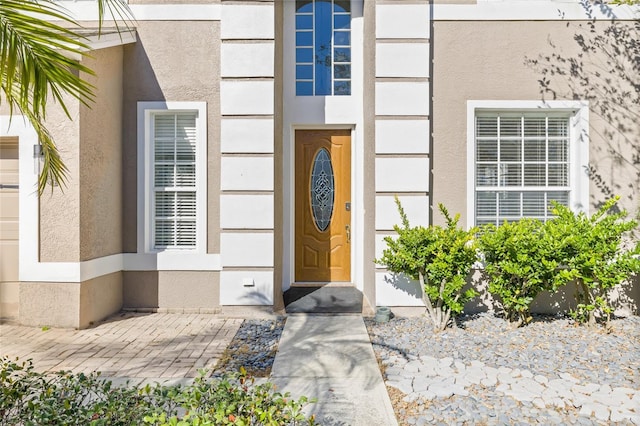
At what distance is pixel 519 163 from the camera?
619 cm

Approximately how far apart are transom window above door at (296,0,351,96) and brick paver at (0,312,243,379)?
4078 mm

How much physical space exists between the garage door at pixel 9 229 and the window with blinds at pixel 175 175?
71.6 inches

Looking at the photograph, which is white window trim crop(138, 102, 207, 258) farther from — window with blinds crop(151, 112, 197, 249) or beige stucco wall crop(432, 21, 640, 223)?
beige stucco wall crop(432, 21, 640, 223)

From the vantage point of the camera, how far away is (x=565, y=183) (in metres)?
6.20

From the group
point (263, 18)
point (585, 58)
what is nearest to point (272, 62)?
point (263, 18)

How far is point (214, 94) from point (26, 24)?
3536mm

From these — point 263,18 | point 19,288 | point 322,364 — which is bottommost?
point 322,364

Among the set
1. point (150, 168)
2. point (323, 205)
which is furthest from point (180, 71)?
point (323, 205)

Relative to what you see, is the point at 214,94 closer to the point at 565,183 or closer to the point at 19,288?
the point at 19,288

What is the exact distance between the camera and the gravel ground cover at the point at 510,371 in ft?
10.9

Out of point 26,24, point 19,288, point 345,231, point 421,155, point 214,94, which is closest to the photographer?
point 26,24

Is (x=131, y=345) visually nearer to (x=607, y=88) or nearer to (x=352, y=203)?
(x=352, y=203)

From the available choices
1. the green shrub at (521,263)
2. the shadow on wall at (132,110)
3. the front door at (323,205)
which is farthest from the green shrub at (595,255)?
the shadow on wall at (132,110)

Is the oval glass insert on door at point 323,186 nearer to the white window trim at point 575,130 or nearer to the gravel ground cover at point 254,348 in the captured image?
the gravel ground cover at point 254,348
